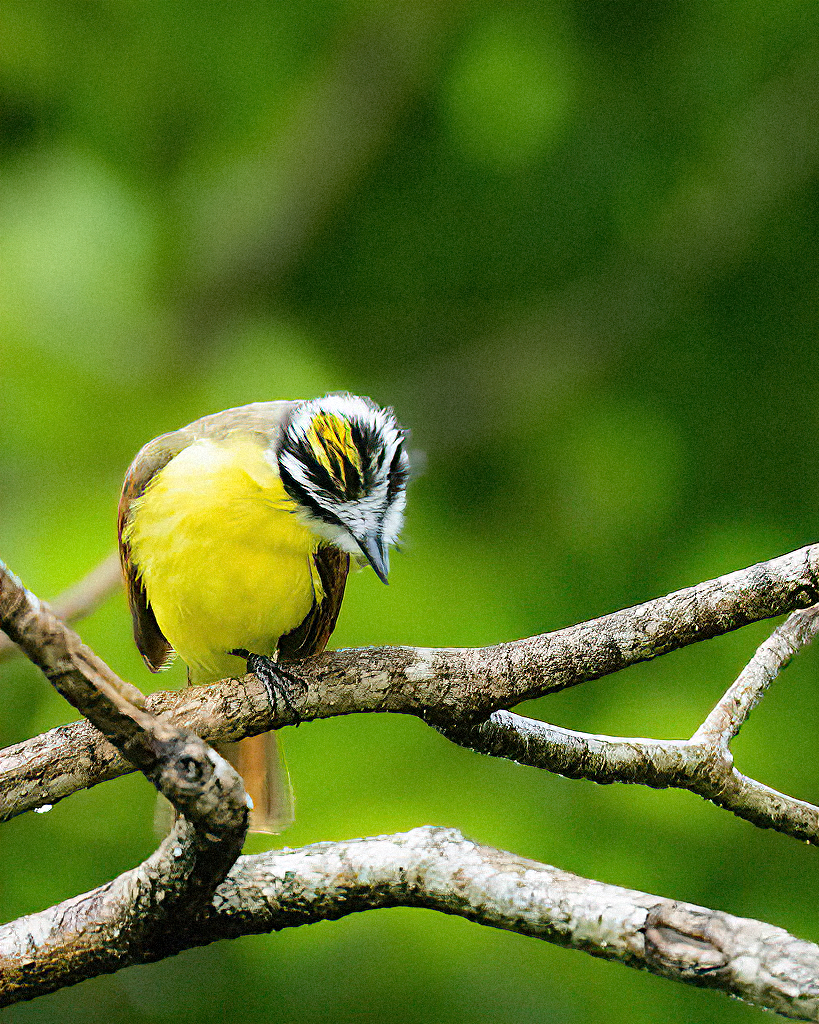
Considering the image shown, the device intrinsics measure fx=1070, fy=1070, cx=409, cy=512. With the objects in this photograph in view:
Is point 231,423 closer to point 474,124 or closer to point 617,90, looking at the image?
point 474,124

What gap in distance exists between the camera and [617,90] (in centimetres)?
390

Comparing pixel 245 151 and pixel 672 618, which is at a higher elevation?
pixel 245 151

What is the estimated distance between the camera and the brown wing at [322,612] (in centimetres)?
186

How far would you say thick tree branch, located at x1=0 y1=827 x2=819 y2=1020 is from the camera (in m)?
1.11

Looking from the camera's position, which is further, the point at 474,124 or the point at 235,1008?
the point at 474,124

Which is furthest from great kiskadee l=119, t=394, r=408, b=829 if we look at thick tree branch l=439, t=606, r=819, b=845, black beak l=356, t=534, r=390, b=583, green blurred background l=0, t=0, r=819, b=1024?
green blurred background l=0, t=0, r=819, b=1024

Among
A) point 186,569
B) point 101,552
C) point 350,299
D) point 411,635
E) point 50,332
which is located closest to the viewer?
point 186,569

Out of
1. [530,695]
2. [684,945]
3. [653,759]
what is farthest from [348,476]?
[684,945]

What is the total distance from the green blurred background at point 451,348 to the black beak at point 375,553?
1594mm

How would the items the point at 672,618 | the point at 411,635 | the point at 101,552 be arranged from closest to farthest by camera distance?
the point at 672,618 < the point at 101,552 < the point at 411,635

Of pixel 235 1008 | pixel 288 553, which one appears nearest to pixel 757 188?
pixel 288 553

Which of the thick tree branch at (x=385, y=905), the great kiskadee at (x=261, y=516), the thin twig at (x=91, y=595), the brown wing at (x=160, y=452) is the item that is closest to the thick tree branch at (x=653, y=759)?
the thick tree branch at (x=385, y=905)

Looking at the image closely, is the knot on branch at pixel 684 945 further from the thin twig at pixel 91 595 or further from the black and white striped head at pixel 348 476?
the thin twig at pixel 91 595

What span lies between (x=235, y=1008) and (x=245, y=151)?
3043 millimetres
